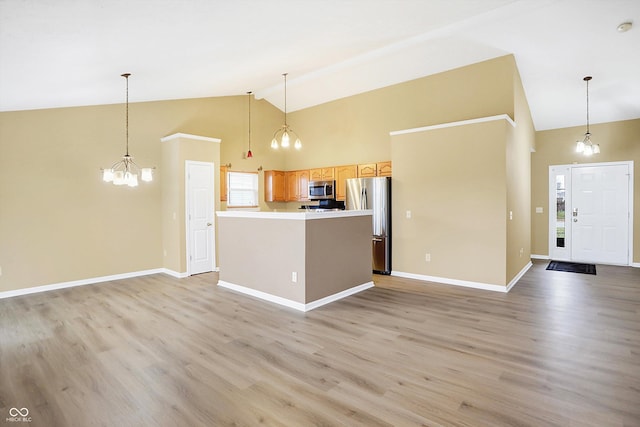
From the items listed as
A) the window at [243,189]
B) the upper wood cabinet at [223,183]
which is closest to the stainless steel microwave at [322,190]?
the window at [243,189]

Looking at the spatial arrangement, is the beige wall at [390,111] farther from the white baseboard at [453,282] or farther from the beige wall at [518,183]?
the white baseboard at [453,282]

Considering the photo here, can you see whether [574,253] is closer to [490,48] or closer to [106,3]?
[490,48]

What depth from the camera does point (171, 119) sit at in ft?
20.4

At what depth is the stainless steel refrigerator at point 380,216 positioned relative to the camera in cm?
594

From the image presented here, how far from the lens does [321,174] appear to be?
7.45 meters

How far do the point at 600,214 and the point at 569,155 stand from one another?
1.36 m

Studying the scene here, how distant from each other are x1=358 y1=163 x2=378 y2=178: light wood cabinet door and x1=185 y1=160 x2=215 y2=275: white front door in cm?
295

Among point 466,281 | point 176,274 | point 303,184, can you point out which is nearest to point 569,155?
point 466,281

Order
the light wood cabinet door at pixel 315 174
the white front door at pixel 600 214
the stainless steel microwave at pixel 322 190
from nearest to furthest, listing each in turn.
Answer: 1. the white front door at pixel 600 214
2. the stainless steel microwave at pixel 322 190
3. the light wood cabinet door at pixel 315 174

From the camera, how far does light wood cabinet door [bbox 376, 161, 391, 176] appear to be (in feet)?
21.1

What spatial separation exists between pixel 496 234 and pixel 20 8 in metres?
5.46

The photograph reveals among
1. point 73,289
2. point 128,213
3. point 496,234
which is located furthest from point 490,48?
point 73,289

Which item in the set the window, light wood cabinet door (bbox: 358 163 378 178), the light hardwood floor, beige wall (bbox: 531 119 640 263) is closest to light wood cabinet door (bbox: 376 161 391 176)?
light wood cabinet door (bbox: 358 163 378 178)

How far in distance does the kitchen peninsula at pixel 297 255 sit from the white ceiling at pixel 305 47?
206 cm
